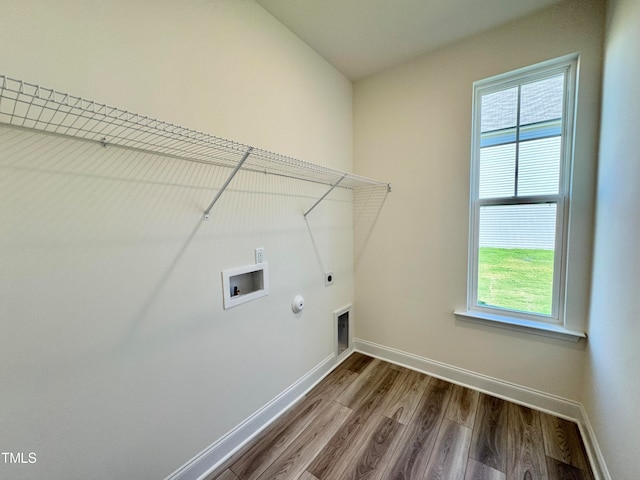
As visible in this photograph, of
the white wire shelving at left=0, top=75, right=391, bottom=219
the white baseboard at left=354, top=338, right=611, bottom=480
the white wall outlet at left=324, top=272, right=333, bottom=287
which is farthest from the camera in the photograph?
the white wall outlet at left=324, top=272, right=333, bottom=287

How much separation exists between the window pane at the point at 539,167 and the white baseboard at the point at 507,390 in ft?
4.73

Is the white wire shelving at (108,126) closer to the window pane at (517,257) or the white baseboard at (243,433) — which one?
the white baseboard at (243,433)

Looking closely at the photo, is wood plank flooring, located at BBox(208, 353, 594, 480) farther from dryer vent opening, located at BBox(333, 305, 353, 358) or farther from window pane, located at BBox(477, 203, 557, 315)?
window pane, located at BBox(477, 203, 557, 315)

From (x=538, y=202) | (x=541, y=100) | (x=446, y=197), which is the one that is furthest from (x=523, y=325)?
(x=541, y=100)

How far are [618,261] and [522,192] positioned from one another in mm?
769

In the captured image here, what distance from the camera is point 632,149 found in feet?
3.59

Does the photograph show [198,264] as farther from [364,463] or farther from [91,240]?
[364,463]

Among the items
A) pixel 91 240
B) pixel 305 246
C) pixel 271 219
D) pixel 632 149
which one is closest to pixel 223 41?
pixel 271 219

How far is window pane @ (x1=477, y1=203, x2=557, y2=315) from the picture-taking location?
1.75 metres

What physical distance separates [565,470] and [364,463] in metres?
1.08

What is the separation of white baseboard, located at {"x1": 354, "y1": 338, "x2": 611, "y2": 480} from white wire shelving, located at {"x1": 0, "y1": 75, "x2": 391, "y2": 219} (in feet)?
6.68

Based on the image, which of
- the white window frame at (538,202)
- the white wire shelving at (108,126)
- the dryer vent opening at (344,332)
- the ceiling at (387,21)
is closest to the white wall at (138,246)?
the white wire shelving at (108,126)

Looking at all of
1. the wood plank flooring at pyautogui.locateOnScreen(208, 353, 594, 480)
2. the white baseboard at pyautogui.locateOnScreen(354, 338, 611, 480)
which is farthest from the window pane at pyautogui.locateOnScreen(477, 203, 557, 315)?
the wood plank flooring at pyautogui.locateOnScreen(208, 353, 594, 480)

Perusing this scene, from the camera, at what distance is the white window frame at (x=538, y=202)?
1622mm
